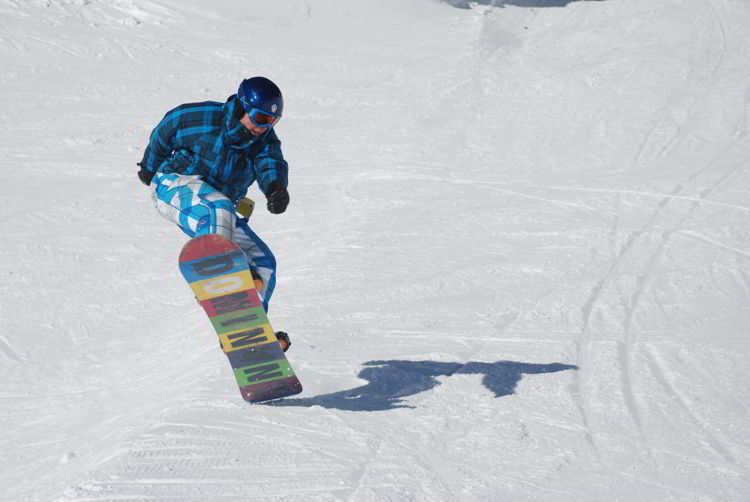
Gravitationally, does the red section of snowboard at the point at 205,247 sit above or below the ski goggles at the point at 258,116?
below

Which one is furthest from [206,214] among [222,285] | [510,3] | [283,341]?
[510,3]

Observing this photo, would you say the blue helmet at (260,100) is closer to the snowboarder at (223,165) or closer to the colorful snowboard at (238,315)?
the snowboarder at (223,165)

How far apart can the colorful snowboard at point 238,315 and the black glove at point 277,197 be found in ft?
1.30

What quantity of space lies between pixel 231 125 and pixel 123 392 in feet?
6.87

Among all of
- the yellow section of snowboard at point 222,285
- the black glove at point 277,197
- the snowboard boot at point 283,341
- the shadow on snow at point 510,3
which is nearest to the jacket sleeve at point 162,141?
the black glove at point 277,197

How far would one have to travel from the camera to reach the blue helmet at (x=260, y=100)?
457 cm

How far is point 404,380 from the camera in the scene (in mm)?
5133

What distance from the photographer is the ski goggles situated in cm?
459

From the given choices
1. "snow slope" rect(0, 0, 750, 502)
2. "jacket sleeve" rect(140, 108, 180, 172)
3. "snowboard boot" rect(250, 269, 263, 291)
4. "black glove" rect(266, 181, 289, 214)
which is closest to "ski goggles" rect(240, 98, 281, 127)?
"black glove" rect(266, 181, 289, 214)

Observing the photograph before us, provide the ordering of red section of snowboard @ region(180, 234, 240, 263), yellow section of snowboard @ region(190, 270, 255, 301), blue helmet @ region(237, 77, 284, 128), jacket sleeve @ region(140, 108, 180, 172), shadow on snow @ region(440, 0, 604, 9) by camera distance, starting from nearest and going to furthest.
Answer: red section of snowboard @ region(180, 234, 240, 263), yellow section of snowboard @ region(190, 270, 255, 301), blue helmet @ region(237, 77, 284, 128), jacket sleeve @ region(140, 108, 180, 172), shadow on snow @ region(440, 0, 604, 9)

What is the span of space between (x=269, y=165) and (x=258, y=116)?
0.32 m

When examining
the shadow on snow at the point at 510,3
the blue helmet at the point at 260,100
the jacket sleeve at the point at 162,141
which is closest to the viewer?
the blue helmet at the point at 260,100

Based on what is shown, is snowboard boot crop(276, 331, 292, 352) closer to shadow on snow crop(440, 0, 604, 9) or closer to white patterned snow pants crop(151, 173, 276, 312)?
white patterned snow pants crop(151, 173, 276, 312)

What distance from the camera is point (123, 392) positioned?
5691mm
